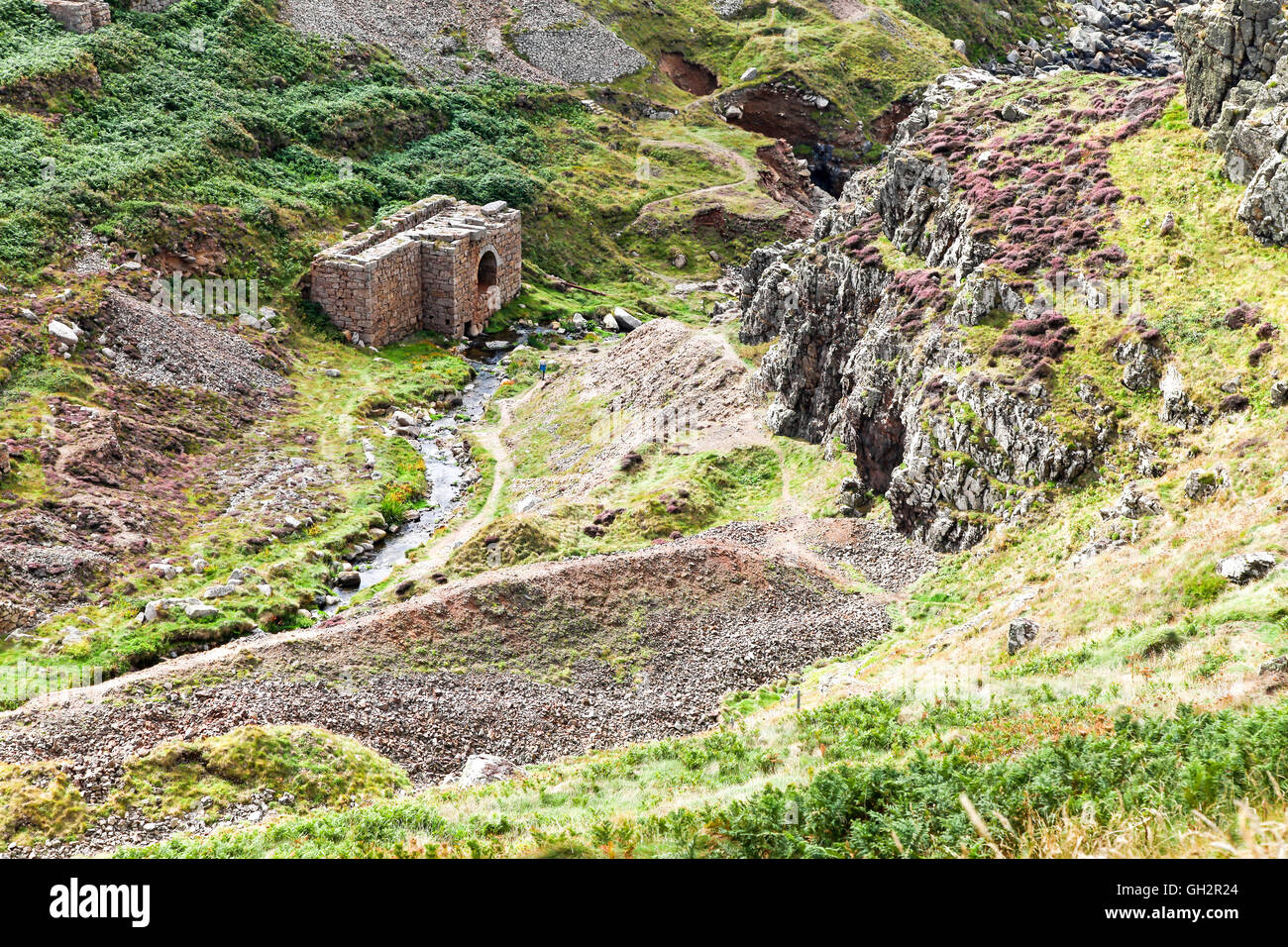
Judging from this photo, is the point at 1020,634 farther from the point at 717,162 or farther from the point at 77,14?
the point at 77,14

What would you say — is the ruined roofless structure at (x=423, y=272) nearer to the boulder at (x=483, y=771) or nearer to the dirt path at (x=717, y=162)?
the dirt path at (x=717, y=162)

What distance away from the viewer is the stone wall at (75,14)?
84062mm

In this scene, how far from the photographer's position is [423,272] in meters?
76.3

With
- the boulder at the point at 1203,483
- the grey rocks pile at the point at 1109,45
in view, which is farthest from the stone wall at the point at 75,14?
the grey rocks pile at the point at 1109,45

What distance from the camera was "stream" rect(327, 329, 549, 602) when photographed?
163 ft

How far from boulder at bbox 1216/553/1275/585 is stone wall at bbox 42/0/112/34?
3299 inches

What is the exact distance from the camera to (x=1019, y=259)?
47594 millimetres

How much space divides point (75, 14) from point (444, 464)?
4955 cm

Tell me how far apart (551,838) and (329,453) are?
44007 mm

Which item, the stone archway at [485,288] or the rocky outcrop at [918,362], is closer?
the rocky outcrop at [918,362]

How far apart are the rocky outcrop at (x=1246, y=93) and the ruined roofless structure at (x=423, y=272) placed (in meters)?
43.4

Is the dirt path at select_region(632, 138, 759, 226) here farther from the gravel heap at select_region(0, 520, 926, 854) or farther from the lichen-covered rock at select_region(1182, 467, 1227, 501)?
the lichen-covered rock at select_region(1182, 467, 1227, 501)

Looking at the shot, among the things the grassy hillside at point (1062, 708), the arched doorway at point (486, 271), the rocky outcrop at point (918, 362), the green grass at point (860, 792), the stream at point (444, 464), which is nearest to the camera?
the green grass at point (860, 792)

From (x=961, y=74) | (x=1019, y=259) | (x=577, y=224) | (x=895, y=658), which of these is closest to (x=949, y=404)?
(x=1019, y=259)
